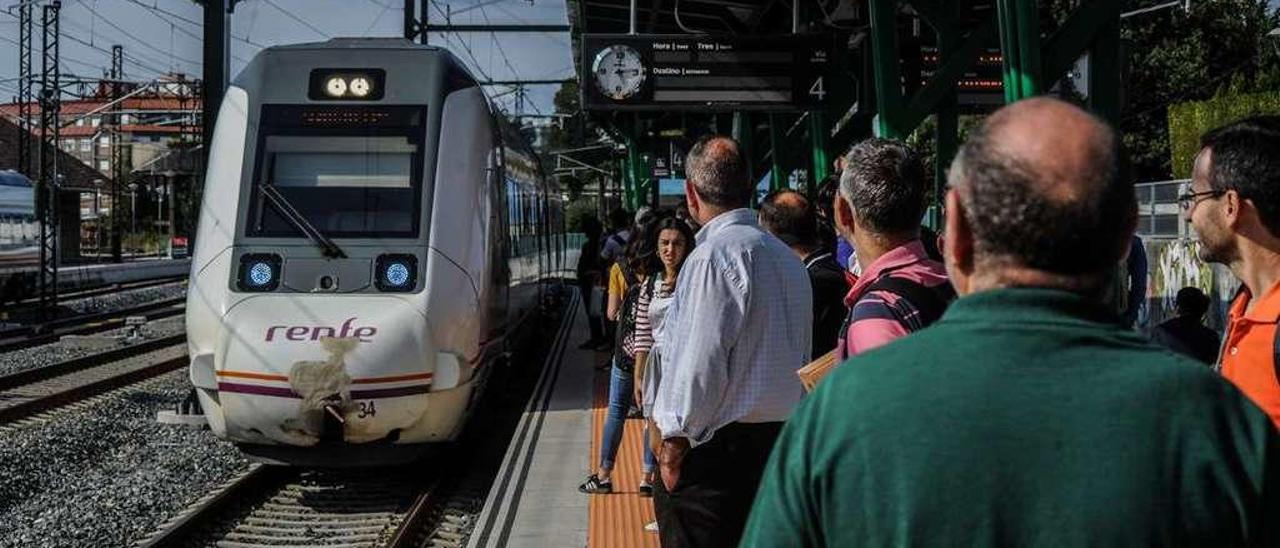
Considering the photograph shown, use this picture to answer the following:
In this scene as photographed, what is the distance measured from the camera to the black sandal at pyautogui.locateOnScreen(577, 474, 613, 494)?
8.24m

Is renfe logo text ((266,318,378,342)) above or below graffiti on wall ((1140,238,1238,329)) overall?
below

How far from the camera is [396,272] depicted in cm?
919

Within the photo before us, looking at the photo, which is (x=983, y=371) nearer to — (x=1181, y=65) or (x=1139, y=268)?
(x=1139, y=268)

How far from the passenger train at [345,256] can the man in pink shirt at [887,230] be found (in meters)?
5.74

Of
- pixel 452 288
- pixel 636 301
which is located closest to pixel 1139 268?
pixel 636 301

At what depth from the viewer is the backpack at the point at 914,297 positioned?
3.06 meters

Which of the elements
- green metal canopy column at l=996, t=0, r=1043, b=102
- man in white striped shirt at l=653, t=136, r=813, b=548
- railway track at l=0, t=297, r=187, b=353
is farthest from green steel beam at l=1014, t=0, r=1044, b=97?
railway track at l=0, t=297, r=187, b=353

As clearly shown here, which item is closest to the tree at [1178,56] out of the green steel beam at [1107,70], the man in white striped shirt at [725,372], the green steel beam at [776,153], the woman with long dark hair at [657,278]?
the green steel beam at [776,153]

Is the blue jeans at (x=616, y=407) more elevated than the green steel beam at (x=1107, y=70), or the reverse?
the green steel beam at (x=1107, y=70)

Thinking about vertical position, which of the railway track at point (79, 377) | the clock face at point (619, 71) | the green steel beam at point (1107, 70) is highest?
the clock face at point (619, 71)

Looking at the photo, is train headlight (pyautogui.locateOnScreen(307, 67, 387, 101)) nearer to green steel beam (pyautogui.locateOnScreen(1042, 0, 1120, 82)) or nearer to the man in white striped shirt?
green steel beam (pyautogui.locateOnScreen(1042, 0, 1120, 82))

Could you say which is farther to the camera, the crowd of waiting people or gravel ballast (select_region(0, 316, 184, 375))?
gravel ballast (select_region(0, 316, 184, 375))

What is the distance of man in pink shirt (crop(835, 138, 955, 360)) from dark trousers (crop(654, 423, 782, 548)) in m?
0.89

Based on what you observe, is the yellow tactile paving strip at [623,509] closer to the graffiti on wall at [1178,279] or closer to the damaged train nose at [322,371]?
the damaged train nose at [322,371]
